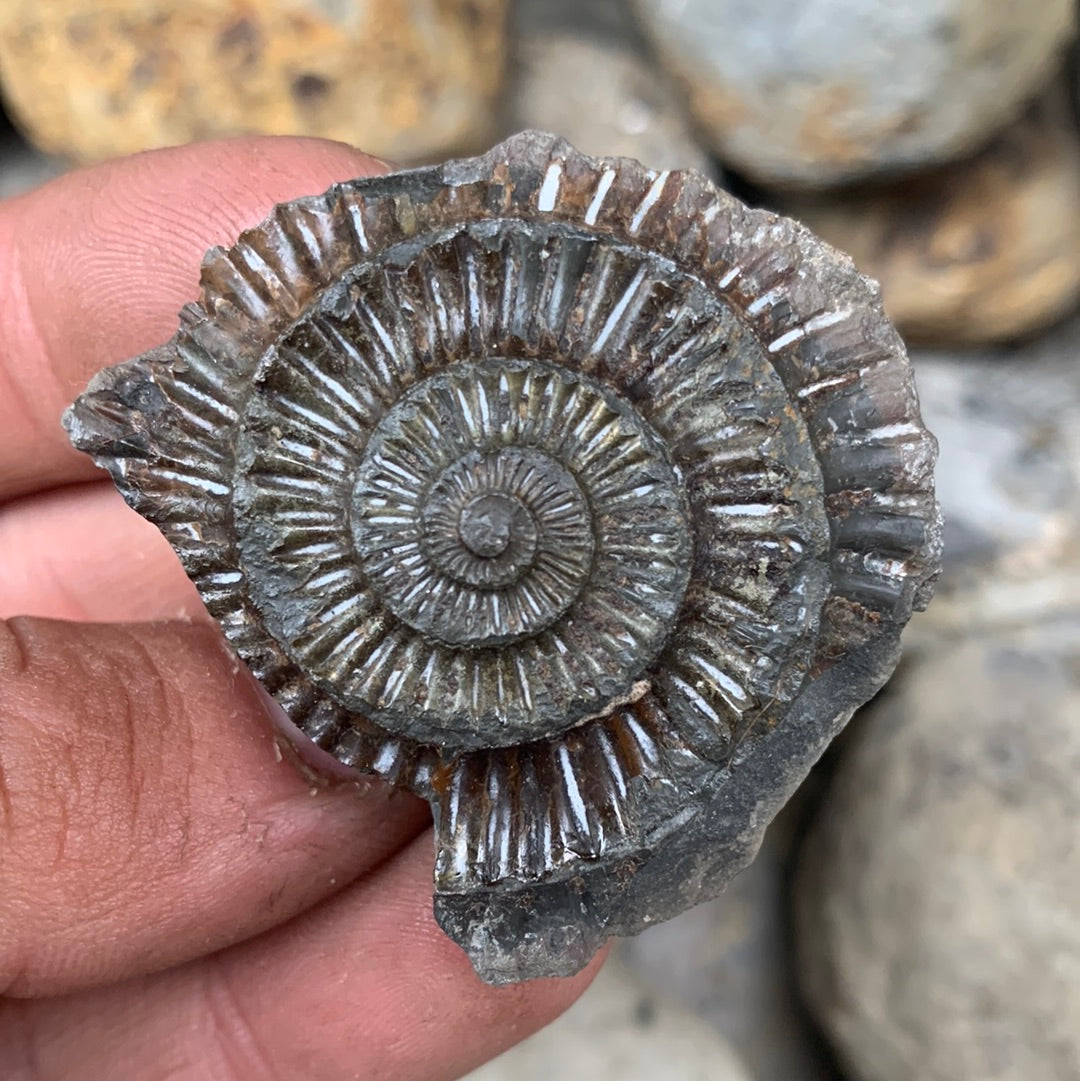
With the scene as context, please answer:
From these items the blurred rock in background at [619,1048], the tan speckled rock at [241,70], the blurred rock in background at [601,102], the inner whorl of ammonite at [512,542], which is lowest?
the blurred rock in background at [619,1048]

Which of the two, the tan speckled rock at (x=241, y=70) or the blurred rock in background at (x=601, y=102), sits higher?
the blurred rock in background at (x=601, y=102)

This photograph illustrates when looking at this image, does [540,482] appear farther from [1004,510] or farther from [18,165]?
[18,165]

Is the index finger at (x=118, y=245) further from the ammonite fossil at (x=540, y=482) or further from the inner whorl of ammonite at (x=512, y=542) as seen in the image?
the inner whorl of ammonite at (x=512, y=542)

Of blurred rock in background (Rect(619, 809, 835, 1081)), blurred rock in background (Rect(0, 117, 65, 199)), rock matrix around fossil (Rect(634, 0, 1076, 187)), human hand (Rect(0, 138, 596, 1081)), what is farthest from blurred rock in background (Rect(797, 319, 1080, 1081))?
blurred rock in background (Rect(0, 117, 65, 199))

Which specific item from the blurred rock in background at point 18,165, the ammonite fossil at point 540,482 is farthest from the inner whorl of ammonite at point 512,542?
the blurred rock in background at point 18,165

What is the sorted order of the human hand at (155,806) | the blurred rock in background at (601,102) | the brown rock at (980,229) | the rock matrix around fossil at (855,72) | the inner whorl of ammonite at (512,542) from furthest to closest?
1. the blurred rock in background at (601,102)
2. the brown rock at (980,229)
3. the rock matrix around fossil at (855,72)
4. the human hand at (155,806)
5. the inner whorl of ammonite at (512,542)

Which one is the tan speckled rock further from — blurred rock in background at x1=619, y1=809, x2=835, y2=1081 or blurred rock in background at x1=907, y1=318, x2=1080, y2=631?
blurred rock in background at x1=619, y1=809, x2=835, y2=1081

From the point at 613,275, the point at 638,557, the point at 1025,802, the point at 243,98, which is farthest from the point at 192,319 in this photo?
the point at 1025,802

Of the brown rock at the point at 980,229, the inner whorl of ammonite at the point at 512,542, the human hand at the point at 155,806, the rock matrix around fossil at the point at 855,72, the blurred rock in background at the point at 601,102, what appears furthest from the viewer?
the blurred rock in background at the point at 601,102
